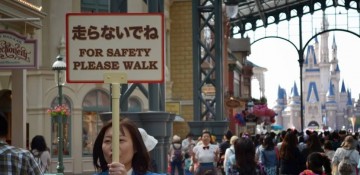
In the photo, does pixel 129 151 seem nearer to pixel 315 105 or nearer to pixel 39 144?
pixel 39 144

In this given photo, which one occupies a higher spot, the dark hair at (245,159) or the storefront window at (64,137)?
the dark hair at (245,159)

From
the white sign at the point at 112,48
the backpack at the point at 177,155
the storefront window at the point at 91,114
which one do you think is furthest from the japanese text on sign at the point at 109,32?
the storefront window at the point at 91,114

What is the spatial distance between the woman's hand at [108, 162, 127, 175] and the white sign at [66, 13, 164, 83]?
0.87 meters

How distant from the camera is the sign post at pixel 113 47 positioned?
4934 millimetres

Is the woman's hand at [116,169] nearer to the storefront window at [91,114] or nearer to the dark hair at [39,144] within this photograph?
the dark hair at [39,144]

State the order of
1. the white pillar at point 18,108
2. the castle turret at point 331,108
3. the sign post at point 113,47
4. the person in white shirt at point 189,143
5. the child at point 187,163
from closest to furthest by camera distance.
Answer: the sign post at point 113,47, the white pillar at point 18,108, the person in white shirt at point 189,143, the child at point 187,163, the castle turret at point 331,108

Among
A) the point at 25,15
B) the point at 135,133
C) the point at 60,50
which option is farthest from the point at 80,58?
the point at 60,50

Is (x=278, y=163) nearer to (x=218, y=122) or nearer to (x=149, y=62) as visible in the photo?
Answer: (x=218, y=122)

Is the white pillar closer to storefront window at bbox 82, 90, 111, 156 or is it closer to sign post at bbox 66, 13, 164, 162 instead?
sign post at bbox 66, 13, 164, 162

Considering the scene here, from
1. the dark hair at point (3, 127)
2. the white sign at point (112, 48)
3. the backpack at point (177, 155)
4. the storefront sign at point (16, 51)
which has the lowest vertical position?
the backpack at point (177, 155)

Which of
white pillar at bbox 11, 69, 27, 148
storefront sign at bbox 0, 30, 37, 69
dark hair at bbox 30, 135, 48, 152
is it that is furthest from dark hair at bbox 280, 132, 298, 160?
white pillar at bbox 11, 69, 27, 148

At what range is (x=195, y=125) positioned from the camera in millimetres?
21062

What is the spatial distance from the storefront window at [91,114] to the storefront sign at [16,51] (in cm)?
1677

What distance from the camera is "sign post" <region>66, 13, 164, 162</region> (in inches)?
194
